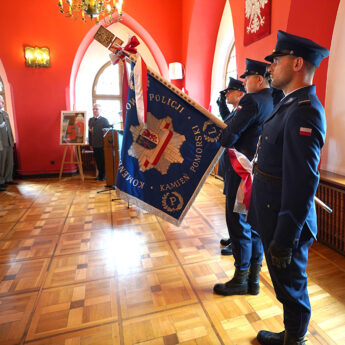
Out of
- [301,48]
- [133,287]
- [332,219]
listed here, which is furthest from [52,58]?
[332,219]

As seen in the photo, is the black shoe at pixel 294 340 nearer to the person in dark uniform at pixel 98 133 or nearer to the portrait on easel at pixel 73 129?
the person in dark uniform at pixel 98 133

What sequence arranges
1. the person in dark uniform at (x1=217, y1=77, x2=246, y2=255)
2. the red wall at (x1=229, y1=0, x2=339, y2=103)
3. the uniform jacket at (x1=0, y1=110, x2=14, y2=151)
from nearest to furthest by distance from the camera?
the person in dark uniform at (x1=217, y1=77, x2=246, y2=255), the red wall at (x1=229, y1=0, x2=339, y2=103), the uniform jacket at (x1=0, y1=110, x2=14, y2=151)

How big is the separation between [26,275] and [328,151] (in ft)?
10.2

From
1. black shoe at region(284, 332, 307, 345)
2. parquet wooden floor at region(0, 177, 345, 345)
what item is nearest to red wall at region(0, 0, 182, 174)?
parquet wooden floor at region(0, 177, 345, 345)

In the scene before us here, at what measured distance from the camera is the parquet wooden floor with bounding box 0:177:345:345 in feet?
4.81

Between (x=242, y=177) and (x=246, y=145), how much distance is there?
235 mm

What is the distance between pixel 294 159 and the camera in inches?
38.3

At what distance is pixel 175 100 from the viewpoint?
1.61 metres

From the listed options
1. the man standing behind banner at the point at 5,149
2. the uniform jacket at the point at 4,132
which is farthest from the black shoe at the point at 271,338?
the uniform jacket at the point at 4,132

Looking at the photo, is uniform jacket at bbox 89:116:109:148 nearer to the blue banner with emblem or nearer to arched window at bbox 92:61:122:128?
arched window at bbox 92:61:122:128

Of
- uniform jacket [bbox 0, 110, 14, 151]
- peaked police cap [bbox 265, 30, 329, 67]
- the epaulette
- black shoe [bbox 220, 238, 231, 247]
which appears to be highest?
peaked police cap [bbox 265, 30, 329, 67]

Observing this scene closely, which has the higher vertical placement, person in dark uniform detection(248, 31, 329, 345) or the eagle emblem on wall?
the eagle emblem on wall

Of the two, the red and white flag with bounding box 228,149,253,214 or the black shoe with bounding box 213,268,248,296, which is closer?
the red and white flag with bounding box 228,149,253,214

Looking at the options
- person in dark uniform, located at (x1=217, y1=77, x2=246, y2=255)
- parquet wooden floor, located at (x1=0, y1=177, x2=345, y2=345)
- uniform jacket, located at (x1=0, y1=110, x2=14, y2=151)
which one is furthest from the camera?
uniform jacket, located at (x1=0, y1=110, x2=14, y2=151)
